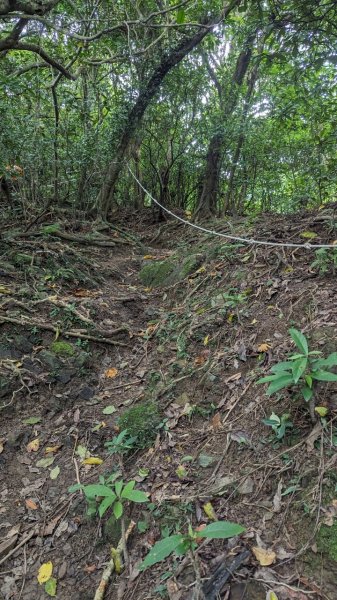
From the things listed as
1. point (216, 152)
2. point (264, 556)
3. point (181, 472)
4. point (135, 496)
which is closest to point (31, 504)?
point (181, 472)

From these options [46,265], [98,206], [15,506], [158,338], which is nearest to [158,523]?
[15,506]

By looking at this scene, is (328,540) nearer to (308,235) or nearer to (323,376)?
(323,376)

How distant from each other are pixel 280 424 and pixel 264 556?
0.68 m

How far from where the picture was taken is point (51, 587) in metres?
2.10

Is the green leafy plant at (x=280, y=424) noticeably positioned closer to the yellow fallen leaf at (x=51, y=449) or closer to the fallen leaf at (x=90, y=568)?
→ the fallen leaf at (x=90, y=568)

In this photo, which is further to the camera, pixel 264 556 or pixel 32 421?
pixel 32 421

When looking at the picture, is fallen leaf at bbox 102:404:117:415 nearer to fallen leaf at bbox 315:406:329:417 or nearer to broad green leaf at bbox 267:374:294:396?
broad green leaf at bbox 267:374:294:396

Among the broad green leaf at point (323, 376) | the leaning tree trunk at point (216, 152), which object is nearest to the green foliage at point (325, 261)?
the broad green leaf at point (323, 376)

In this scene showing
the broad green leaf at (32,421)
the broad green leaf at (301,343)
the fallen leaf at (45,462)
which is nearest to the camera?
the broad green leaf at (301,343)

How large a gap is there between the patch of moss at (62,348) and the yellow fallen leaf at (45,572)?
187 centimetres

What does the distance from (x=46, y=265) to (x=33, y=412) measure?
7.82ft

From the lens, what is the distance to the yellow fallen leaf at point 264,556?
1.68m

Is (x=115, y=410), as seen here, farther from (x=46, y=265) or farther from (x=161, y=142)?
(x=161, y=142)

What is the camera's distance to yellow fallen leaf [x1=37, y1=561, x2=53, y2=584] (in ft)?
7.06
